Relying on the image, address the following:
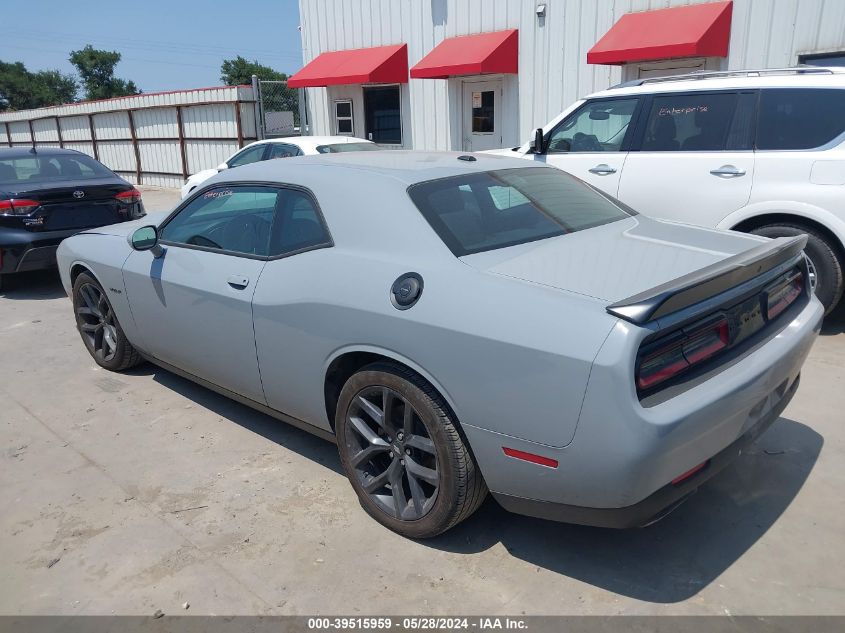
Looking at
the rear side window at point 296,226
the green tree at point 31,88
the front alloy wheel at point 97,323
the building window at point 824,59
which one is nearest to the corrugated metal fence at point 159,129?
the building window at point 824,59

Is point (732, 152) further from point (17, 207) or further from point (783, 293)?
point (17, 207)

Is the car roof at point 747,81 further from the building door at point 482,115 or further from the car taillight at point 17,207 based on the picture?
the building door at point 482,115

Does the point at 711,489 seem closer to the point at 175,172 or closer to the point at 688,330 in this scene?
the point at 688,330

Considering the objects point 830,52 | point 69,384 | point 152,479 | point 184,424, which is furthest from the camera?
point 830,52

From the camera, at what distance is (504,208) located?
335 cm

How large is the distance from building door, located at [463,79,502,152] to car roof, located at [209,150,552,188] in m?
9.14

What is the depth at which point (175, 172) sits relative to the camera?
19156 millimetres

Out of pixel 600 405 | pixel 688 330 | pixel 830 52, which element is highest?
pixel 830 52

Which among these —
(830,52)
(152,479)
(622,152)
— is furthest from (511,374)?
(830,52)

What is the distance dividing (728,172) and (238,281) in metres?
4.08

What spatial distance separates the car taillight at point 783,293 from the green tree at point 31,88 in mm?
73042

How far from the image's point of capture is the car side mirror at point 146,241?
424cm

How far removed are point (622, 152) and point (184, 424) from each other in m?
4.36

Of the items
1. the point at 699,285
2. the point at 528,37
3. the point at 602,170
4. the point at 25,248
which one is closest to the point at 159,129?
the point at 528,37
